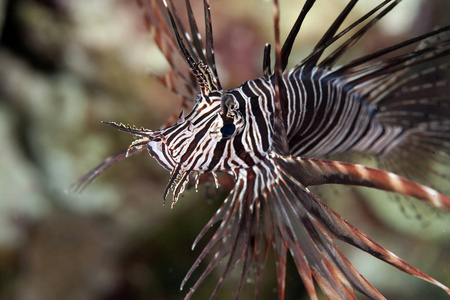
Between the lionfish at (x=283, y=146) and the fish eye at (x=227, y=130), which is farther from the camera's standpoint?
the fish eye at (x=227, y=130)

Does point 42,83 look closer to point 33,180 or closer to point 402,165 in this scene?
point 33,180

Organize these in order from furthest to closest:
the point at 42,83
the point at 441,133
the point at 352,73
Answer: the point at 42,83 → the point at 441,133 → the point at 352,73

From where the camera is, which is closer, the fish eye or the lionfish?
the lionfish

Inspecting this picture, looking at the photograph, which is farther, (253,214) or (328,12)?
(328,12)

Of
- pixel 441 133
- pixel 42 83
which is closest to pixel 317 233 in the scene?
pixel 441 133
